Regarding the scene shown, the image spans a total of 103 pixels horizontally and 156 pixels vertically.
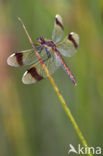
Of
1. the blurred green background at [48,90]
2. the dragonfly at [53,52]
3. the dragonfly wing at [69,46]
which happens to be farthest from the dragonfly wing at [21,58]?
the blurred green background at [48,90]

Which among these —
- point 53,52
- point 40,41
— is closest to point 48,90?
point 53,52

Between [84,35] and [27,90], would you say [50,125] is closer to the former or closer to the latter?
[27,90]

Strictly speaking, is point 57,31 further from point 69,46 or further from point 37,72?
point 37,72

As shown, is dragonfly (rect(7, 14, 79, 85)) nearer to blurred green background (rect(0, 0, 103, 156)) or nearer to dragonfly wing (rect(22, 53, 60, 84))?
dragonfly wing (rect(22, 53, 60, 84))

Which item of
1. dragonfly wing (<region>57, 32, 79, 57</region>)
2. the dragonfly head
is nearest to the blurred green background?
dragonfly wing (<region>57, 32, 79, 57</region>)

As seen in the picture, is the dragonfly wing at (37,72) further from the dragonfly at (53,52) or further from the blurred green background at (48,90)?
the blurred green background at (48,90)
